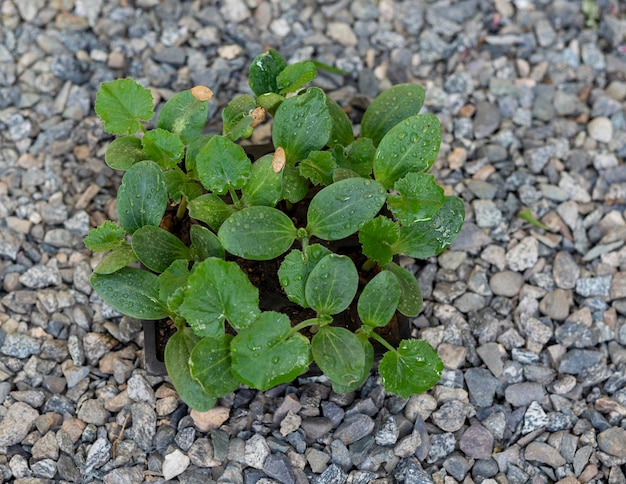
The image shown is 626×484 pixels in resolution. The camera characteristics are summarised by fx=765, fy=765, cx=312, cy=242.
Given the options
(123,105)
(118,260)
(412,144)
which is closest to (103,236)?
(118,260)

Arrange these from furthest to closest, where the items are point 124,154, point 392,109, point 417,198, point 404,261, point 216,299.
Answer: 1. point 404,261
2. point 392,109
3. point 124,154
4. point 417,198
5. point 216,299

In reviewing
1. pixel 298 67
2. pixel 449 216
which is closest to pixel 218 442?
pixel 449 216

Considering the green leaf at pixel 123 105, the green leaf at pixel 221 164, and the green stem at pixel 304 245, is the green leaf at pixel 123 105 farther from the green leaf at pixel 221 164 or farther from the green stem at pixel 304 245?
the green stem at pixel 304 245

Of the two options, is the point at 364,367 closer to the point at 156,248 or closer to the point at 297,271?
the point at 297,271

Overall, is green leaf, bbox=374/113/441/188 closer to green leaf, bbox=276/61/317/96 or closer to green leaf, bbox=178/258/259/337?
green leaf, bbox=276/61/317/96

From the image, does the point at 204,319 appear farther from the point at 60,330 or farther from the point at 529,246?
the point at 529,246

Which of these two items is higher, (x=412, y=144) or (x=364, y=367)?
(x=412, y=144)
